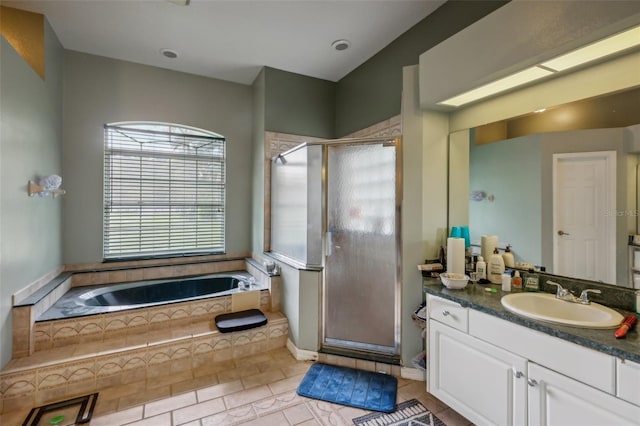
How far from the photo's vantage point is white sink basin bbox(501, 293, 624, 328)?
4.16 ft

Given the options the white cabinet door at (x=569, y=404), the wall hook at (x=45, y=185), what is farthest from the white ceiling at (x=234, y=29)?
the white cabinet door at (x=569, y=404)

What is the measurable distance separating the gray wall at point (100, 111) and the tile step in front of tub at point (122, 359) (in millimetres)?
1368

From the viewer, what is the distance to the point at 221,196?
3.73 metres

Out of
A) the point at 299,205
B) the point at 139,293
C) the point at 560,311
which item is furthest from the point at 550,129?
the point at 139,293

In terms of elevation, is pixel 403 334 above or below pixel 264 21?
below

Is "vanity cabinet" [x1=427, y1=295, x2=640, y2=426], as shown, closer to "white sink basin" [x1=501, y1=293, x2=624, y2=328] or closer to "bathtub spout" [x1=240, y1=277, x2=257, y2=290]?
"white sink basin" [x1=501, y1=293, x2=624, y2=328]

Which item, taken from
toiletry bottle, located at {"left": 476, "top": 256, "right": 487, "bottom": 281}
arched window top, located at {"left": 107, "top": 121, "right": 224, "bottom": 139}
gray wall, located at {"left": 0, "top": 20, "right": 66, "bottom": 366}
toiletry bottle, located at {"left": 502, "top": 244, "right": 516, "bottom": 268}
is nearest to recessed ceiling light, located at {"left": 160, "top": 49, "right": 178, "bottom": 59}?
arched window top, located at {"left": 107, "top": 121, "right": 224, "bottom": 139}

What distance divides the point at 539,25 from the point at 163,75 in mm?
3633

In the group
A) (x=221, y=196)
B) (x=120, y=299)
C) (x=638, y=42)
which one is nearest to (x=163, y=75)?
(x=221, y=196)

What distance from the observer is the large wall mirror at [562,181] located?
146 centimetres

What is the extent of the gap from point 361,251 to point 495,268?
3.26 feet

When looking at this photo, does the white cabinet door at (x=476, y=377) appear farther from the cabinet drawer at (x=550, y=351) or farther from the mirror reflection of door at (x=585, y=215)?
the mirror reflection of door at (x=585, y=215)

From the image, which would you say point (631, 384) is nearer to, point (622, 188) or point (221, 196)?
point (622, 188)

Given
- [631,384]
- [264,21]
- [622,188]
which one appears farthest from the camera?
[264,21]
